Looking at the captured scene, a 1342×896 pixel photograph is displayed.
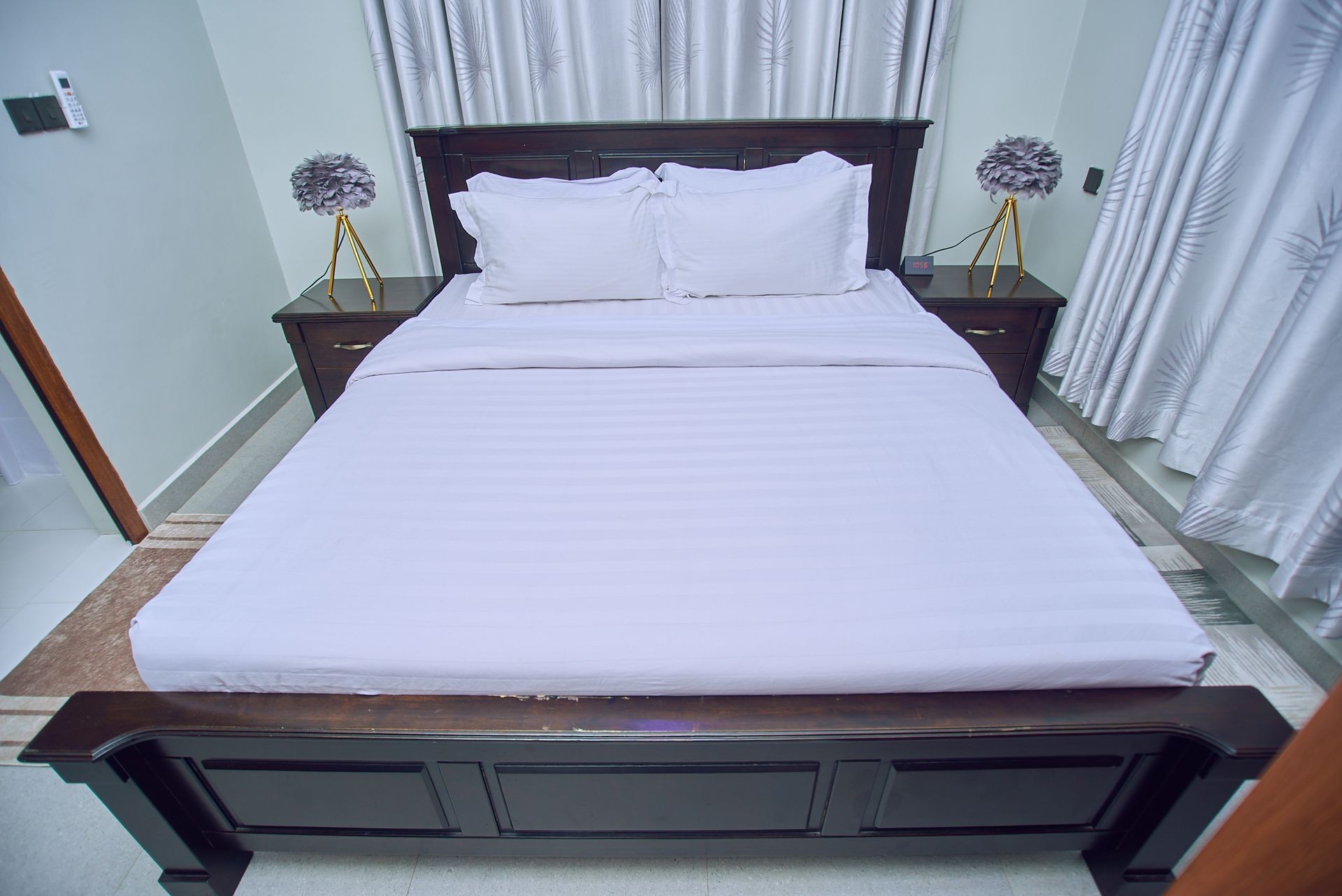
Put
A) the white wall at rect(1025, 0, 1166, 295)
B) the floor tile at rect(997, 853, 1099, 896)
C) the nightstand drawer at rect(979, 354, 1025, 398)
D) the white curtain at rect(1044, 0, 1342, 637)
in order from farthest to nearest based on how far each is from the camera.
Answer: the nightstand drawer at rect(979, 354, 1025, 398) < the white wall at rect(1025, 0, 1166, 295) < the white curtain at rect(1044, 0, 1342, 637) < the floor tile at rect(997, 853, 1099, 896)

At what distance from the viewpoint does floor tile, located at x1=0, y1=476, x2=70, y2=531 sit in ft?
7.50

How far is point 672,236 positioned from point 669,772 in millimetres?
1667

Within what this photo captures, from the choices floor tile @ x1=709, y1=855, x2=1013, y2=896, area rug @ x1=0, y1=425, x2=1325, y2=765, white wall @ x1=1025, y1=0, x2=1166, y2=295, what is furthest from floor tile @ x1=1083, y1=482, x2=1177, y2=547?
floor tile @ x1=709, y1=855, x2=1013, y2=896

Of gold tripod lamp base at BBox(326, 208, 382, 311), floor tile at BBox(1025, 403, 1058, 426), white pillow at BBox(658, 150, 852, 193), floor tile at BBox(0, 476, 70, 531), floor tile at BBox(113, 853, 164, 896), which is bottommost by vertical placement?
floor tile at BBox(113, 853, 164, 896)

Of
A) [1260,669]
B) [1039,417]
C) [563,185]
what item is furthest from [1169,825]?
[563,185]

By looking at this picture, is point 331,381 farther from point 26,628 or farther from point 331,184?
point 26,628

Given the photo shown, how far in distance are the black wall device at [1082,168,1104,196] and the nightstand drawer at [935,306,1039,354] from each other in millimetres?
472

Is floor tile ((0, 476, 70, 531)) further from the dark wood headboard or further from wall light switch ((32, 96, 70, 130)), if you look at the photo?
the dark wood headboard

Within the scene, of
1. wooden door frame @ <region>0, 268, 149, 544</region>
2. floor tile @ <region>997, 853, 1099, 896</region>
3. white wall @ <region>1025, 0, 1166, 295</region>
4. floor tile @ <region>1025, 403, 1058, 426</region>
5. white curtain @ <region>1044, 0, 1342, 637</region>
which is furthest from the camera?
→ floor tile @ <region>1025, 403, 1058, 426</region>

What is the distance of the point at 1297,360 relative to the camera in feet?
5.00

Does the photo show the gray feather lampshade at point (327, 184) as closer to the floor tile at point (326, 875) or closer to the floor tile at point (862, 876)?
the floor tile at point (326, 875)

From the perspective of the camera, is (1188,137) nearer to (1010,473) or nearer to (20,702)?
(1010,473)

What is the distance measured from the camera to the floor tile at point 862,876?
132cm

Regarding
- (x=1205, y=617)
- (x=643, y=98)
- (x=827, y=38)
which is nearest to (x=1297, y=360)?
(x=1205, y=617)
